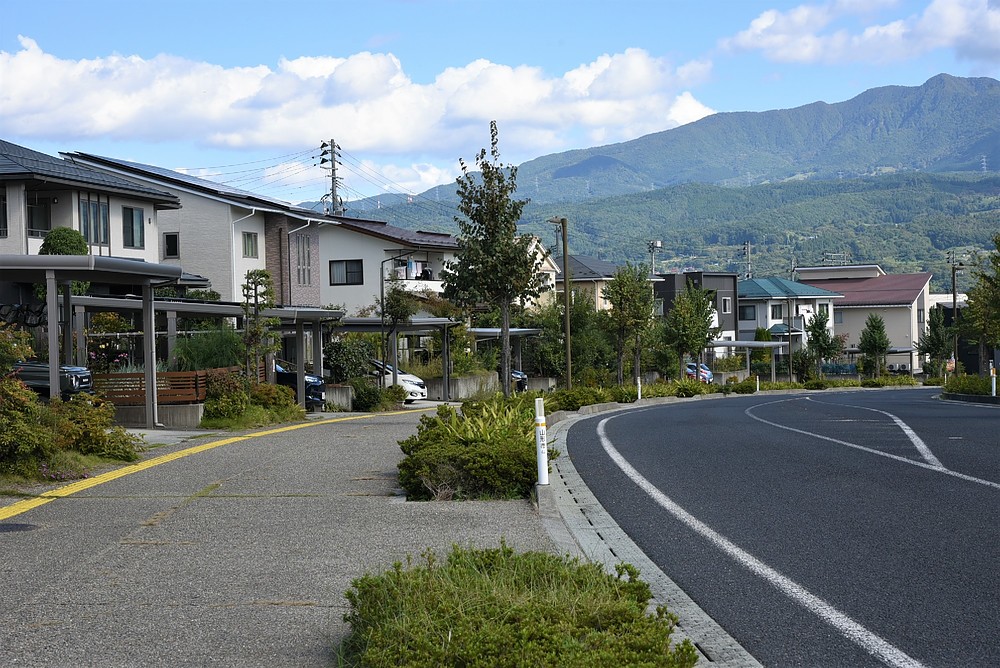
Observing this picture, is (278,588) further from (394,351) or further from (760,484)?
(394,351)

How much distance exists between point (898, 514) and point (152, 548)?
6.50m

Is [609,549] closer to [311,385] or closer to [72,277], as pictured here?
[72,277]

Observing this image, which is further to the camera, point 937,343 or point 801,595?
point 937,343

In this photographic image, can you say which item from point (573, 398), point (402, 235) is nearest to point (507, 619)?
point (573, 398)

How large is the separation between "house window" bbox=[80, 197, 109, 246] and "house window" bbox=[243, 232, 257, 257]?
30.5 feet

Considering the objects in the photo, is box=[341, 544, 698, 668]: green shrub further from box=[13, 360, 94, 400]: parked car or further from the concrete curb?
box=[13, 360, 94, 400]: parked car

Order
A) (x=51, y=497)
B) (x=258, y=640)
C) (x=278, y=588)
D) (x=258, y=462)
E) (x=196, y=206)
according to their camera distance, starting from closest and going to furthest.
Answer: (x=258, y=640), (x=278, y=588), (x=51, y=497), (x=258, y=462), (x=196, y=206)

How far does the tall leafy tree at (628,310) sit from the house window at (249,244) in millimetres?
17498

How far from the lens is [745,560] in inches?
331

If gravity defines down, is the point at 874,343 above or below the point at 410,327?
below

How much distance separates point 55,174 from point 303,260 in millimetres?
18262

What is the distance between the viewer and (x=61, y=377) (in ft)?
67.3

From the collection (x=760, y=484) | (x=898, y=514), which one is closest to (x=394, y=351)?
(x=760, y=484)

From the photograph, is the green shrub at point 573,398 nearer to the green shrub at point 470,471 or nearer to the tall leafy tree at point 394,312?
the tall leafy tree at point 394,312
